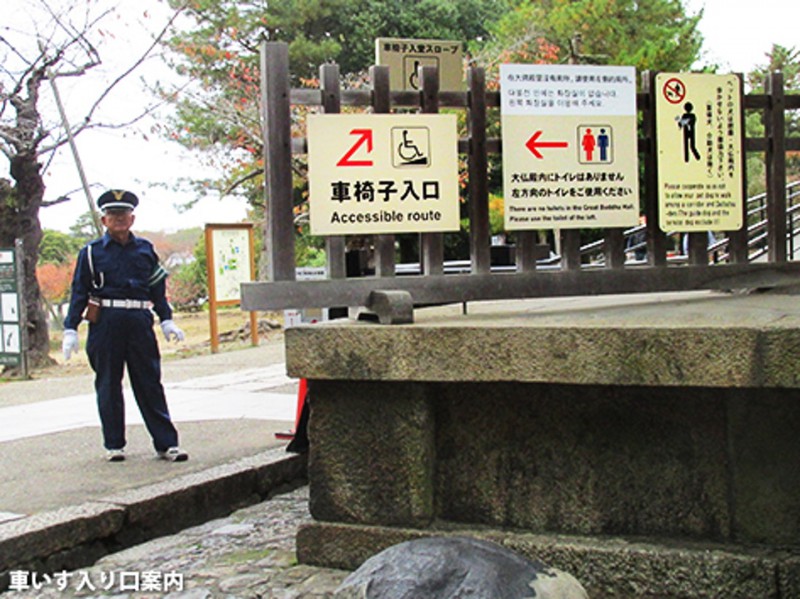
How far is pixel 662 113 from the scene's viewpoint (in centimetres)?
449

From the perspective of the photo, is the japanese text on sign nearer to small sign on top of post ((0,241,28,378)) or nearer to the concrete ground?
the concrete ground

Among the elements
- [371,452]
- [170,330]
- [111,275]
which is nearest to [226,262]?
[170,330]

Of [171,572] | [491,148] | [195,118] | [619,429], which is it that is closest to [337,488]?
[171,572]

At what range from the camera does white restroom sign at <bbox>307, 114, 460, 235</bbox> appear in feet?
13.5

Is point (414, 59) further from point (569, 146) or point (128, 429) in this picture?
point (128, 429)

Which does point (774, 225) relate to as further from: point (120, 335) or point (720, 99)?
point (120, 335)

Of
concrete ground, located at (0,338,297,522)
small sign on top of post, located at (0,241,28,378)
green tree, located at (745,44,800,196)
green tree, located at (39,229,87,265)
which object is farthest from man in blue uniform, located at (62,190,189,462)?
green tree, located at (39,229,87,265)

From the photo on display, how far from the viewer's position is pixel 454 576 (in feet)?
8.18

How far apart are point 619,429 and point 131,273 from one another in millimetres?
3970

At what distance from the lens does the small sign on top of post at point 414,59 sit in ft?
18.9

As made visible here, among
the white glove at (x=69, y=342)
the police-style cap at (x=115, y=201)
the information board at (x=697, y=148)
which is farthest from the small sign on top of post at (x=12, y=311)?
the information board at (x=697, y=148)

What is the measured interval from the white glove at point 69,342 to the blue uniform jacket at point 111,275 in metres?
0.05

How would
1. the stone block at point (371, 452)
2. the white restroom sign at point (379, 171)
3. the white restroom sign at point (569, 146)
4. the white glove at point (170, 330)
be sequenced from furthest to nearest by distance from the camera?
1. the white glove at point (170, 330)
2. the white restroom sign at point (569, 146)
3. the white restroom sign at point (379, 171)
4. the stone block at point (371, 452)

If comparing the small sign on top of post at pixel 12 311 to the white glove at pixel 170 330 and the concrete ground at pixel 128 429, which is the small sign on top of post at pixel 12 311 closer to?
the concrete ground at pixel 128 429
